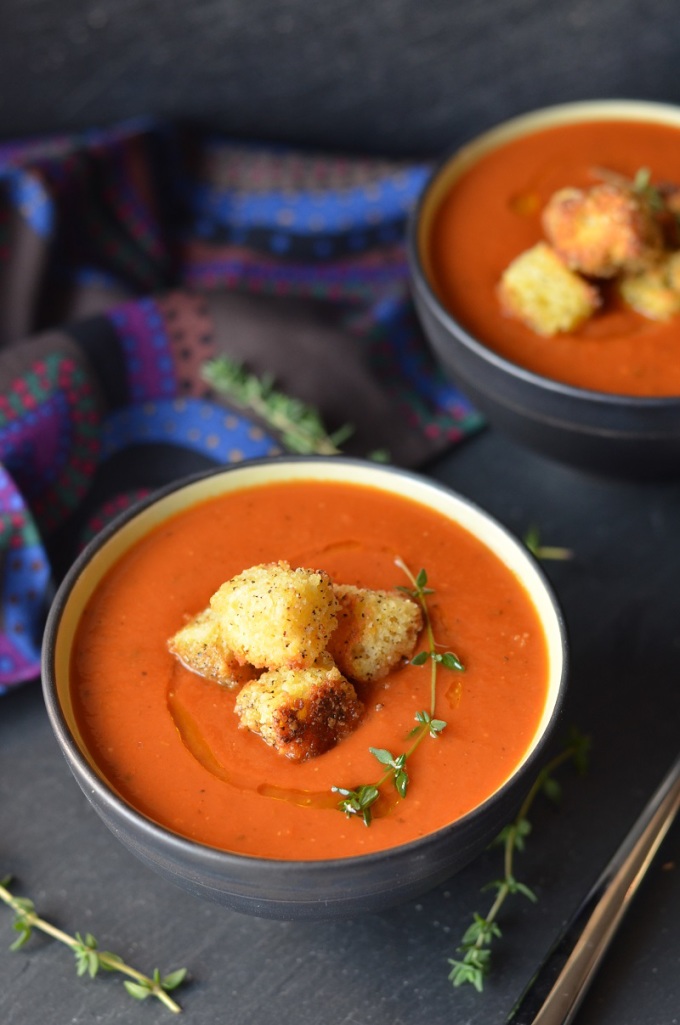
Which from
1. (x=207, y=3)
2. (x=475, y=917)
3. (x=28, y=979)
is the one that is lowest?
(x=475, y=917)

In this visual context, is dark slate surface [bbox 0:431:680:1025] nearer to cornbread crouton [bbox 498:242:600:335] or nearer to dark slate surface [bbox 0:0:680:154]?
cornbread crouton [bbox 498:242:600:335]

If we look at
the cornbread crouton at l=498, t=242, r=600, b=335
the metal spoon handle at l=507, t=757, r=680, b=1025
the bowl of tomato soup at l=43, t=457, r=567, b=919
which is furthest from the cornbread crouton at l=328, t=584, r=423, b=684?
the cornbread crouton at l=498, t=242, r=600, b=335

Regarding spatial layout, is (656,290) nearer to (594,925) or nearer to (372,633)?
(372,633)

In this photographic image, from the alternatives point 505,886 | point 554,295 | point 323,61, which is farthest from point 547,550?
point 323,61

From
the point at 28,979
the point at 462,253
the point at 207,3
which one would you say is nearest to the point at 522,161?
the point at 462,253

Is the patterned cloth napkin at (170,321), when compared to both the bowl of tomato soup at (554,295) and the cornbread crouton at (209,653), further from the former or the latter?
the cornbread crouton at (209,653)

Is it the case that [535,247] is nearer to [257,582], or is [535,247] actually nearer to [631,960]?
[257,582]

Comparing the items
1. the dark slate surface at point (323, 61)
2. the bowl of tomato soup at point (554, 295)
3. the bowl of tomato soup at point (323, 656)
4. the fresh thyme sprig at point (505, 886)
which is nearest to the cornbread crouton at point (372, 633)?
the bowl of tomato soup at point (323, 656)
